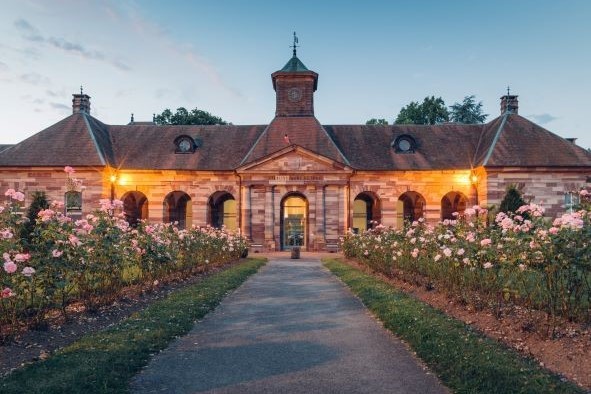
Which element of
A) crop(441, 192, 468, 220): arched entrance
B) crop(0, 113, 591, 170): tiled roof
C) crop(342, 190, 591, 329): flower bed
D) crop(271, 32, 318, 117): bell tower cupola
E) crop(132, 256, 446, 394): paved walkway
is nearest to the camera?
crop(132, 256, 446, 394): paved walkway

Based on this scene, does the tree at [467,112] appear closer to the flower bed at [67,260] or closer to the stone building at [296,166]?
the stone building at [296,166]

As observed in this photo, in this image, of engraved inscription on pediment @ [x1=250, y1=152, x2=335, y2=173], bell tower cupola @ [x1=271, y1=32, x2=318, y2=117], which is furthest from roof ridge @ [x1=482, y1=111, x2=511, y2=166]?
bell tower cupola @ [x1=271, y1=32, x2=318, y2=117]

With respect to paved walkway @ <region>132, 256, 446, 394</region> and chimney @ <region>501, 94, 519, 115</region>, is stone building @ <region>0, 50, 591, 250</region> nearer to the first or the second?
chimney @ <region>501, 94, 519, 115</region>

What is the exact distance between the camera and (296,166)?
103ft

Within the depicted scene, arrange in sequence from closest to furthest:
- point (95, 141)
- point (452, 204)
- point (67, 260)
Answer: point (67, 260)
point (95, 141)
point (452, 204)

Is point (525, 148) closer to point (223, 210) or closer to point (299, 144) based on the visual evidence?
point (299, 144)

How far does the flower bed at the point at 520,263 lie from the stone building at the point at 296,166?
18.7 meters

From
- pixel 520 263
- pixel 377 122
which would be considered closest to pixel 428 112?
pixel 377 122

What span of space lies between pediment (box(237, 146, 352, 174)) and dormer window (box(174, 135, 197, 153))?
4.71m

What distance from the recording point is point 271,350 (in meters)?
7.29

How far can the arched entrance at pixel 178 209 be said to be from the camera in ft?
109

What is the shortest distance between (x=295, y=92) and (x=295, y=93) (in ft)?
0.25

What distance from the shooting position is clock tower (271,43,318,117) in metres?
35.4

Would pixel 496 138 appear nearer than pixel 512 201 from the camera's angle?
No
